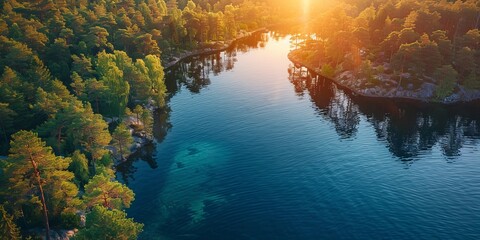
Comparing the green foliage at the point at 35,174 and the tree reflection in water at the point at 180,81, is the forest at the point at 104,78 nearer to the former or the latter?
the green foliage at the point at 35,174

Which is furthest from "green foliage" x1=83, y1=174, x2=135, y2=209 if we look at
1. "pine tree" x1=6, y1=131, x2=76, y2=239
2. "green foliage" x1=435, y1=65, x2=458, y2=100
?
"green foliage" x1=435, y1=65, x2=458, y2=100

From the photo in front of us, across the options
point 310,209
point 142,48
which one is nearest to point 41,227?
point 310,209

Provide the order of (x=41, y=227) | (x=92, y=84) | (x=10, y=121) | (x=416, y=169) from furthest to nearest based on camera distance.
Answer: (x=92, y=84) < (x=416, y=169) < (x=10, y=121) < (x=41, y=227)

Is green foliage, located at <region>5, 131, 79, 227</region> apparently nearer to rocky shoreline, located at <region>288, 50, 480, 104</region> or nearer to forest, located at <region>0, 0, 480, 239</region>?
forest, located at <region>0, 0, 480, 239</region>

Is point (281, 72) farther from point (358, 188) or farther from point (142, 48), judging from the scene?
point (358, 188)

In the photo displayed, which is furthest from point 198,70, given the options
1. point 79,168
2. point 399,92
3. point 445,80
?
point 445,80

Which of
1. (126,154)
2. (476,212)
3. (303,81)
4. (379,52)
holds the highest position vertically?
(379,52)

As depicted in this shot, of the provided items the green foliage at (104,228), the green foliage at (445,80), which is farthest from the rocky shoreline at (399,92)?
the green foliage at (104,228)

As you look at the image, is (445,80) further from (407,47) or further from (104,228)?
(104,228)
